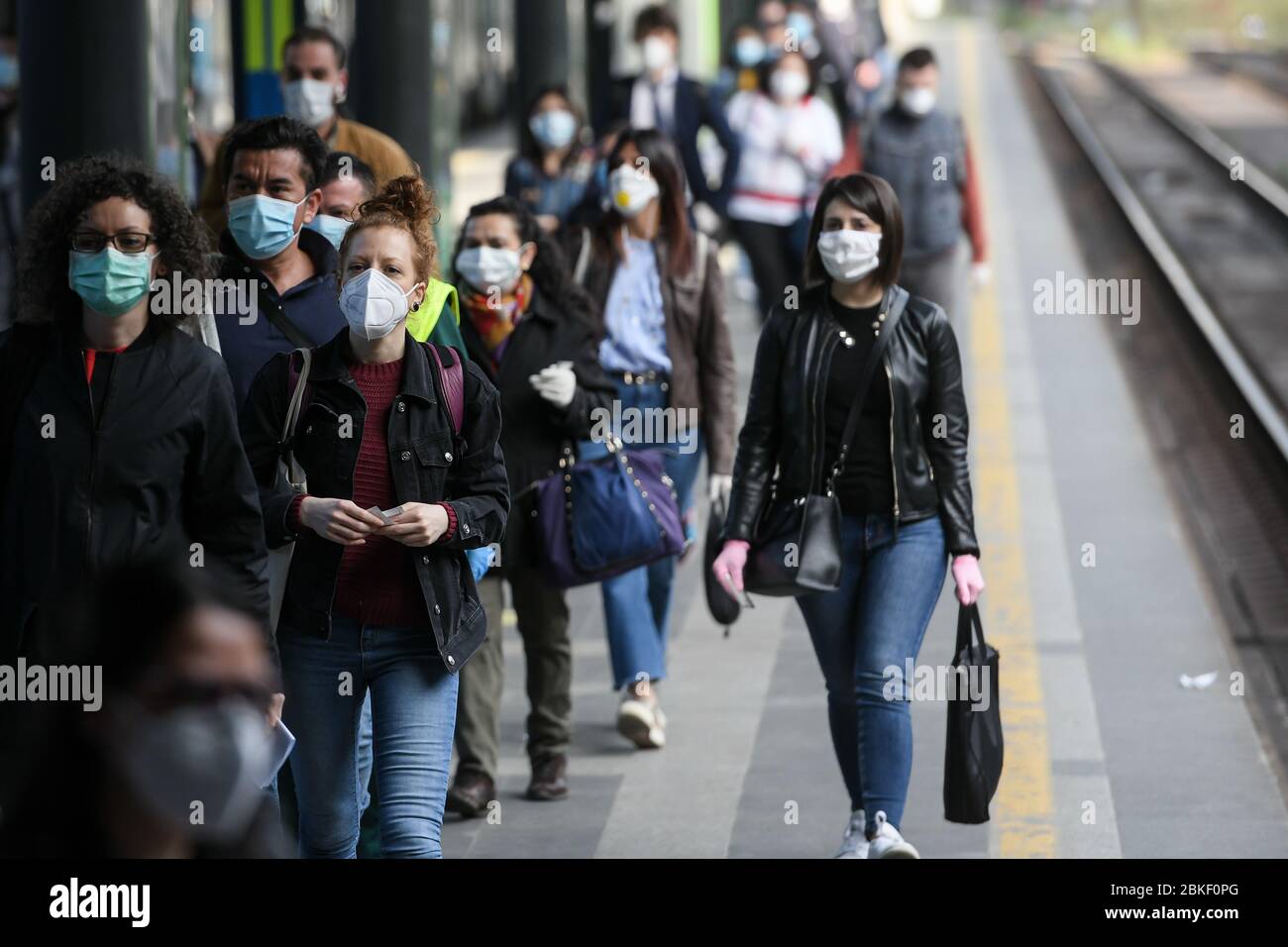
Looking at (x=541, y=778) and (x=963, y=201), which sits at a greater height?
(x=963, y=201)

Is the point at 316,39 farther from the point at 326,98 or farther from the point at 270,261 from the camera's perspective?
the point at 270,261

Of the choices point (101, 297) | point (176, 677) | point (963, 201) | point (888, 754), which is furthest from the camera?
point (963, 201)

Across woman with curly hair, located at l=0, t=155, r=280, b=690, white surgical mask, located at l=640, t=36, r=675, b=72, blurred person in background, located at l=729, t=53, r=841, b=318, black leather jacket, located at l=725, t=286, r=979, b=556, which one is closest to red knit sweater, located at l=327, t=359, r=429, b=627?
woman with curly hair, located at l=0, t=155, r=280, b=690

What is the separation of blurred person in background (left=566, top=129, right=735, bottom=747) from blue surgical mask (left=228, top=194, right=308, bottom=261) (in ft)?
7.00

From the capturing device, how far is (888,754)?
18.6ft

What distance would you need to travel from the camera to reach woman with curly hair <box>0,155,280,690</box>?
4.37 metres

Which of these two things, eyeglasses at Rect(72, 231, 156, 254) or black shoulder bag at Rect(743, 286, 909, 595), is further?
black shoulder bag at Rect(743, 286, 909, 595)

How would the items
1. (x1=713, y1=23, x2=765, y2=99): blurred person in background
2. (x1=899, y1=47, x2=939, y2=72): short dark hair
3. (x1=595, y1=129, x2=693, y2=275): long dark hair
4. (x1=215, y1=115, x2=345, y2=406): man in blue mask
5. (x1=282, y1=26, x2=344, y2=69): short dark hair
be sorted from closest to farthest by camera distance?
(x1=215, y1=115, x2=345, y2=406): man in blue mask → (x1=595, y1=129, x2=693, y2=275): long dark hair → (x1=282, y1=26, x2=344, y2=69): short dark hair → (x1=899, y1=47, x2=939, y2=72): short dark hair → (x1=713, y1=23, x2=765, y2=99): blurred person in background

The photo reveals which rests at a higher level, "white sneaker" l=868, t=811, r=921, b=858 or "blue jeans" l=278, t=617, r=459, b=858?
"blue jeans" l=278, t=617, r=459, b=858

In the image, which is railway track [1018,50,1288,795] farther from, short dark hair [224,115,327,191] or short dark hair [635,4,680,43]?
short dark hair [635,4,680,43]

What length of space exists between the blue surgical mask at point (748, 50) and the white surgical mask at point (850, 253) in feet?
33.8

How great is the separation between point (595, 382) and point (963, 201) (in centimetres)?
538
